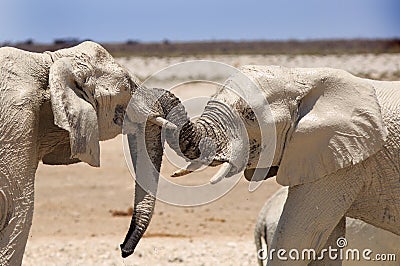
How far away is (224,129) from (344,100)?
0.74 metres

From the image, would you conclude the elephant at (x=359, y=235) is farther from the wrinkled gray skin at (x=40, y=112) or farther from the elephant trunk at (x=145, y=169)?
the wrinkled gray skin at (x=40, y=112)

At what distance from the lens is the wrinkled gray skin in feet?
16.7

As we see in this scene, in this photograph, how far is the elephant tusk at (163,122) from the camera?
5543 mm

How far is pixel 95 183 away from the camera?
13.6 m

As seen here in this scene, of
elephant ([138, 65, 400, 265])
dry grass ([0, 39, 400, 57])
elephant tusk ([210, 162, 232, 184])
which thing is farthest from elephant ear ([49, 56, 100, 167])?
dry grass ([0, 39, 400, 57])

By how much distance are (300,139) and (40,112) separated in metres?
1.43

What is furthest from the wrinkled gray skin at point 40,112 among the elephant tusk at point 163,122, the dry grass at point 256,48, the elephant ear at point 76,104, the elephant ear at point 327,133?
the dry grass at point 256,48

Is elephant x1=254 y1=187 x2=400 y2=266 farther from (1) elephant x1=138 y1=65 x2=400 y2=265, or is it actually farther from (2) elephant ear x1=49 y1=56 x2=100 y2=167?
(2) elephant ear x1=49 y1=56 x2=100 y2=167

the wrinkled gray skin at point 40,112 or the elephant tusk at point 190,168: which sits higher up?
the wrinkled gray skin at point 40,112

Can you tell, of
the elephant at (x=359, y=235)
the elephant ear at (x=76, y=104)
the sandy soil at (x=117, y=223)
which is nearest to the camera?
the elephant ear at (x=76, y=104)

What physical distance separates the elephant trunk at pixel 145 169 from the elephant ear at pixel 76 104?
0.43 metres

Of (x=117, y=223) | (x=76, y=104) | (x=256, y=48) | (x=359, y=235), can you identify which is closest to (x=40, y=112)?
(x=76, y=104)

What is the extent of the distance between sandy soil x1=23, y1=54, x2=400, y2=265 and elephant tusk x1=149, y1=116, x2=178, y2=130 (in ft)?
8.95

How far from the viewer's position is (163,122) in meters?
5.57
